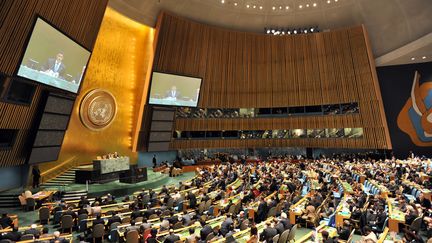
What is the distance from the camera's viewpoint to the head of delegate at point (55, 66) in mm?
12545

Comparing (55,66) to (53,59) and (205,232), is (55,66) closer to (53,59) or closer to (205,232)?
(53,59)

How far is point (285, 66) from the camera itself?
27.8 meters

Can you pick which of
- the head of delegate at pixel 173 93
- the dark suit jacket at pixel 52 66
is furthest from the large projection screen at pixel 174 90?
the dark suit jacket at pixel 52 66

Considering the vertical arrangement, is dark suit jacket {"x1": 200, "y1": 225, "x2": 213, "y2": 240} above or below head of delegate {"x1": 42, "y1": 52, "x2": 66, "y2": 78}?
below

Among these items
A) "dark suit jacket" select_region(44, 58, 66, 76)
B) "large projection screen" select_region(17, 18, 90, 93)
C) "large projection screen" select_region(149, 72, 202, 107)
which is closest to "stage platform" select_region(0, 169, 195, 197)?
"large projection screen" select_region(17, 18, 90, 93)

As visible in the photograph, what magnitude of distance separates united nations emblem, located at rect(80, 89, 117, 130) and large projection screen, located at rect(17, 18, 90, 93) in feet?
13.8

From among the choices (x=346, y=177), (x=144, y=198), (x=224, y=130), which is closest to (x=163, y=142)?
(x=224, y=130)

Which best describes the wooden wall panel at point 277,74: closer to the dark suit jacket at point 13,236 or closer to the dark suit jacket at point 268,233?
the dark suit jacket at point 13,236

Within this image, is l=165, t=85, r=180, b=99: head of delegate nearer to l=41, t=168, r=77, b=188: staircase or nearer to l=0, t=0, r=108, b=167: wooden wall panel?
l=0, t=0, r=108, b=167: wooden wall panel

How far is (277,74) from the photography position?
28.0 m

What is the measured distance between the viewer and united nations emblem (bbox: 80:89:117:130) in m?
18.9

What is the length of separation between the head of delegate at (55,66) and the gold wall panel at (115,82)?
5.34 m

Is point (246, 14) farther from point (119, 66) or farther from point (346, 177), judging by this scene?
point (346, 177)

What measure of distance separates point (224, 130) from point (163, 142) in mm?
6746
